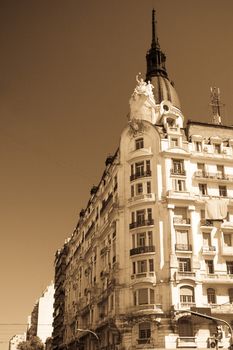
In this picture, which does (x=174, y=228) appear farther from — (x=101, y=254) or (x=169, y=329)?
(x=101, y=254)

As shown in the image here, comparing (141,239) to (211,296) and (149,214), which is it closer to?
(149,214)

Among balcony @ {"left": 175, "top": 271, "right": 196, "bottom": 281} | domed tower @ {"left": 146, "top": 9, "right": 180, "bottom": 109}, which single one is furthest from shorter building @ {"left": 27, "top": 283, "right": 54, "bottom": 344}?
balcony @ {"left": 175, "top": 271, "right": 196, "bottom": 281}

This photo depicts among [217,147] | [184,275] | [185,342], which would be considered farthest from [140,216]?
[185,342]

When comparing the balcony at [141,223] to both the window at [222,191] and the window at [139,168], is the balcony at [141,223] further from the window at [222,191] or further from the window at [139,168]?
the window at [222,191]

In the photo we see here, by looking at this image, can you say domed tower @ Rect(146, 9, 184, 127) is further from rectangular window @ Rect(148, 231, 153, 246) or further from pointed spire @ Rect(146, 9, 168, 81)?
rectangular window @ Rect(148, 231, 153, 246)

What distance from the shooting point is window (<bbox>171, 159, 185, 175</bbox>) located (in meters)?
59.2

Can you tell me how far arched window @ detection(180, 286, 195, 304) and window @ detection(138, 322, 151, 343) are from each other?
4732mm

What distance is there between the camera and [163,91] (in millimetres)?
67125

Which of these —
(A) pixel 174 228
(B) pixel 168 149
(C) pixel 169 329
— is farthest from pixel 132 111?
(C) pixel 169 329

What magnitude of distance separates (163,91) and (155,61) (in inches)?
322

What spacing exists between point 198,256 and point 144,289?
755 centimetres

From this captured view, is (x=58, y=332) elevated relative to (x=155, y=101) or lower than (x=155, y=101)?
lower

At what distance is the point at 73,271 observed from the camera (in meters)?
89.9

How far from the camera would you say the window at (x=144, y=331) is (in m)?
52.1
